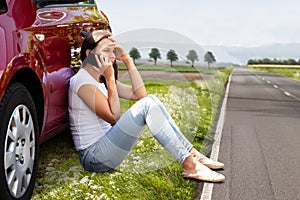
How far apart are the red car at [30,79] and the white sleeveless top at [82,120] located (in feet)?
0.39

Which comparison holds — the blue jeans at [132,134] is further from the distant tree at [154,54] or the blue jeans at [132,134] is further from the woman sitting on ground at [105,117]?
the distant tree at [154,54]

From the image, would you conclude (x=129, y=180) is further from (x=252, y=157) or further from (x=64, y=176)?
(x=252, y=157)

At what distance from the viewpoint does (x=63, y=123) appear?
212 inches

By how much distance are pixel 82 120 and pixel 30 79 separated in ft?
2.87

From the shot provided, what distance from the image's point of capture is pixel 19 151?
4020mm

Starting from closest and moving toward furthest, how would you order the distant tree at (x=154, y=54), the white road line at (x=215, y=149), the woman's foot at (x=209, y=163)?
1. the white road line at (x=215, y=149)
2. the woman's foot at (x=209, y=163)
3. the distant tree at (x=154, y=54)

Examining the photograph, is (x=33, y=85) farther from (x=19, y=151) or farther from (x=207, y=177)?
(x=207, y=177)

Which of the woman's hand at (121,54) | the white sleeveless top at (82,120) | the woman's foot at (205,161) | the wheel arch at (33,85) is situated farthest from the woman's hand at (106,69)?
the woman's foot at (205,161)

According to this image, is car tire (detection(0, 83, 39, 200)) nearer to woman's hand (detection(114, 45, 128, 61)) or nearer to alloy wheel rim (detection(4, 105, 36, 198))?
alloy wheel rim (detection(4, 105, 36, 198))

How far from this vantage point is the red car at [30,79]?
12.4ft

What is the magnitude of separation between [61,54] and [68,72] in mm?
305

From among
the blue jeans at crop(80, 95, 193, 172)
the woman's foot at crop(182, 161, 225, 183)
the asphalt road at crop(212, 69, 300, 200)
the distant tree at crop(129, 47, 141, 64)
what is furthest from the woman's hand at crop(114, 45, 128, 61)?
the asphalt road at crop(212, 69, 300, 200)

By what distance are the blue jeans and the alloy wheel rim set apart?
0.86m

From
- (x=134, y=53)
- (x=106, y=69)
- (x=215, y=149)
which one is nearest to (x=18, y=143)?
(x=106, y=69)
